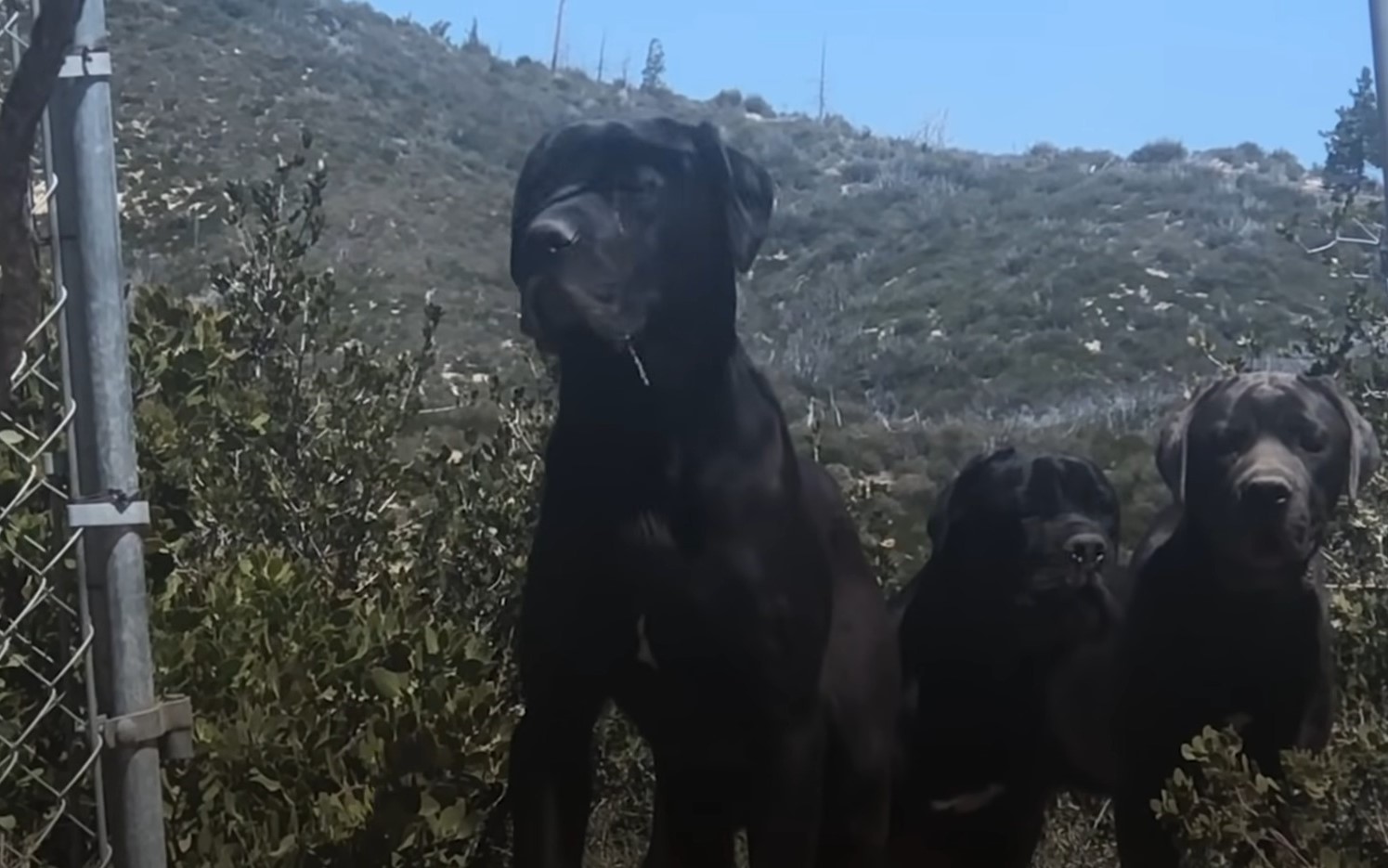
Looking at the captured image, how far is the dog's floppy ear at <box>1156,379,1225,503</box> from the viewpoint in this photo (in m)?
3.38

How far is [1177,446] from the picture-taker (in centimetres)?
339

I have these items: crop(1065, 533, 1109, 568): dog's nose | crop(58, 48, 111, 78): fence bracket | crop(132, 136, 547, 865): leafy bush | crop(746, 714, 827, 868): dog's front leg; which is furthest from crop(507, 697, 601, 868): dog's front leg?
crop(58, 48, 111, 78): fence bracket

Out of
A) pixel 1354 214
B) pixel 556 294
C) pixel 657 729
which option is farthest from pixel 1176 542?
pixel 1354 214

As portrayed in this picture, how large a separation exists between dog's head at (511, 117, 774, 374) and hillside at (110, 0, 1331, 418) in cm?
455

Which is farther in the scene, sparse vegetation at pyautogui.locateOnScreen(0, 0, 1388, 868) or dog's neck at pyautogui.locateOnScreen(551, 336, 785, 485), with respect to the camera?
sparse vegetation at pyautogui.locateOnScreen(0, 0, 1388, 868)

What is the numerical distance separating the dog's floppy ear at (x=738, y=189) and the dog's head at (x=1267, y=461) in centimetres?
90

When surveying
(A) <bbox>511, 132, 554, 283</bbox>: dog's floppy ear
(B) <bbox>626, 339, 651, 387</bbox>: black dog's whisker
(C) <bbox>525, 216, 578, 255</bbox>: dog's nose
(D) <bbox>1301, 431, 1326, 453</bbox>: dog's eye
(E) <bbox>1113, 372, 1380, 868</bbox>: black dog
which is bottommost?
(E) <bbox>1113, 372, 1380, 868</bbox>: black dog

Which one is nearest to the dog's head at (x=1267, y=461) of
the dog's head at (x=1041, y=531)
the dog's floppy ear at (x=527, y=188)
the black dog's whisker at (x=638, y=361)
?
the dog's head at (x=1041, y=531)

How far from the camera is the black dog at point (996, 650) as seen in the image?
135 inches

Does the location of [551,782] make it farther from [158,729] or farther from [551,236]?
[551,236]

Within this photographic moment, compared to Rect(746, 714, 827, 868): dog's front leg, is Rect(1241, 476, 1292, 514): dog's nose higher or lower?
higher

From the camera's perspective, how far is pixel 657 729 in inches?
123

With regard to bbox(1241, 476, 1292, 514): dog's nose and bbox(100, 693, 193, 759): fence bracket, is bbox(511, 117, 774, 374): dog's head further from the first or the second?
bbox(1241, 476, 1292, 514): dog's nose

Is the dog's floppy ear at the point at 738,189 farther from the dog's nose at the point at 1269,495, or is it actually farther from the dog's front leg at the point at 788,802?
the dog's nose at the point at 1269,495
